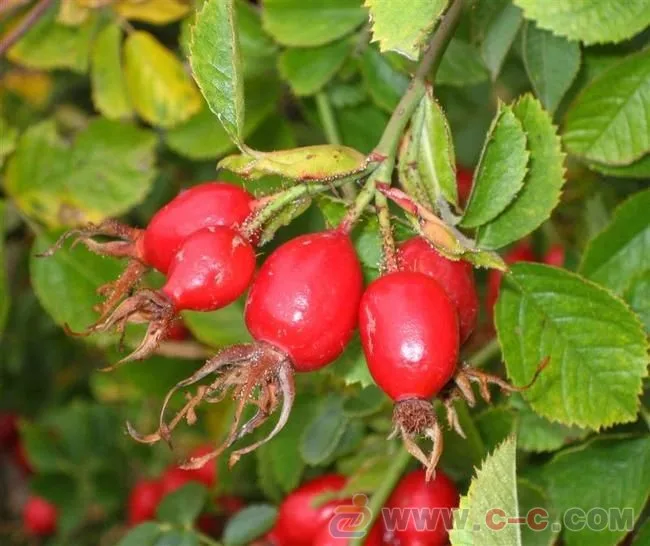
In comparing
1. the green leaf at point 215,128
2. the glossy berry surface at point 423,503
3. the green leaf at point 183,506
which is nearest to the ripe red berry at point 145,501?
the green leaf at point 183,506

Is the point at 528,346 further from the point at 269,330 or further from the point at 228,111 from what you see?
the point at 228,111

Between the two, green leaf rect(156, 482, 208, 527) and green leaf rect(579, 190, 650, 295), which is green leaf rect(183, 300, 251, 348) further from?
green leaf rect(579, 190, 650, 295)

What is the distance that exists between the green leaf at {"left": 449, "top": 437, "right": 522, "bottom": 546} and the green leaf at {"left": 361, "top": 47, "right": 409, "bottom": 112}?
719 millimetres

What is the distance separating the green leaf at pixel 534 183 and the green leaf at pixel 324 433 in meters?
0.46

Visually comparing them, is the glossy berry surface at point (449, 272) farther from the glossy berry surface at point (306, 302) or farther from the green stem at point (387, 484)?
the green stem at point (387, 484)

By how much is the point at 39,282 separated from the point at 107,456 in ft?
3.38

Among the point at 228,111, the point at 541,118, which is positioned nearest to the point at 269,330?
the point at 228,111

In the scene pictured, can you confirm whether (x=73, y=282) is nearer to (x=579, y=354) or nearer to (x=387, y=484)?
(x=387, y=484)

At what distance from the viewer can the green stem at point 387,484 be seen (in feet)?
4.60

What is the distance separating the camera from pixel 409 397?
1062mm

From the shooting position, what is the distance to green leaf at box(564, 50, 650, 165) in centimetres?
137

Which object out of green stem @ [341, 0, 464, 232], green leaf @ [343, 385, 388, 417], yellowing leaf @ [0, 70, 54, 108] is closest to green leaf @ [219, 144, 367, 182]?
green stem @ [341, 0, 464, 232]

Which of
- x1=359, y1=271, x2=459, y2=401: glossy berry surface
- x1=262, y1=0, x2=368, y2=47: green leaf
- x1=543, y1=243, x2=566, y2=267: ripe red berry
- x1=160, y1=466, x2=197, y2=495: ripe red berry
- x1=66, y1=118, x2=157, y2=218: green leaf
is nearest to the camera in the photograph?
x1=359, y1=271, x2=459, y2=401: glossy berry surface

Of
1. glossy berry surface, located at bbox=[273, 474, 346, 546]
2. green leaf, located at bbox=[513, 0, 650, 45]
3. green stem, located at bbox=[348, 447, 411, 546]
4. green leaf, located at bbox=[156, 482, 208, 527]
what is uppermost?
green leaf, located at bbox=[513, 0, 650, 45]
